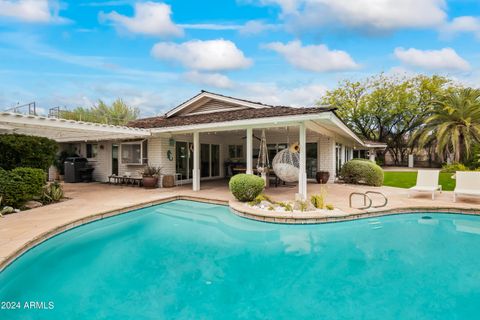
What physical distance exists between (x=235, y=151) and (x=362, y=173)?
274 inches

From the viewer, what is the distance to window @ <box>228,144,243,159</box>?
15.9 m

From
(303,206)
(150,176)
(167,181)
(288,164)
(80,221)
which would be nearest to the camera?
(80,221)

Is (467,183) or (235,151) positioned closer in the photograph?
(467,183)

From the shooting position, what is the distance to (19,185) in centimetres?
711

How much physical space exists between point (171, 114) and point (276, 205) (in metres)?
8.91

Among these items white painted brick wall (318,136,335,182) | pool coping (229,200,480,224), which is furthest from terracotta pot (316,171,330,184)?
pool coping (229,200,480,224)

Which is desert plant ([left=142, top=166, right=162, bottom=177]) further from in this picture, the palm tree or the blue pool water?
the palm tree

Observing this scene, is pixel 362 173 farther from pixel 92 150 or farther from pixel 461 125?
pixel 92 150

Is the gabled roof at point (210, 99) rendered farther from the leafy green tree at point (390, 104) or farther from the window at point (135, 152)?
the leafy green tree at point (390, 104)

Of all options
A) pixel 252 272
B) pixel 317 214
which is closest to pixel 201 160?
pixel 317 214

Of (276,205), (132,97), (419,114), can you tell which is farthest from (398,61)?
(132,97)

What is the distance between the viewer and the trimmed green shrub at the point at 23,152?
786 centimetres

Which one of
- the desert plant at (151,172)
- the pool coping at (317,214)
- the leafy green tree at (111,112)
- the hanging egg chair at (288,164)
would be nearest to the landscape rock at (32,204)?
the desert plant at (151,172)

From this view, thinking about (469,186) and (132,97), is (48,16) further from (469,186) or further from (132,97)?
(132,97)
